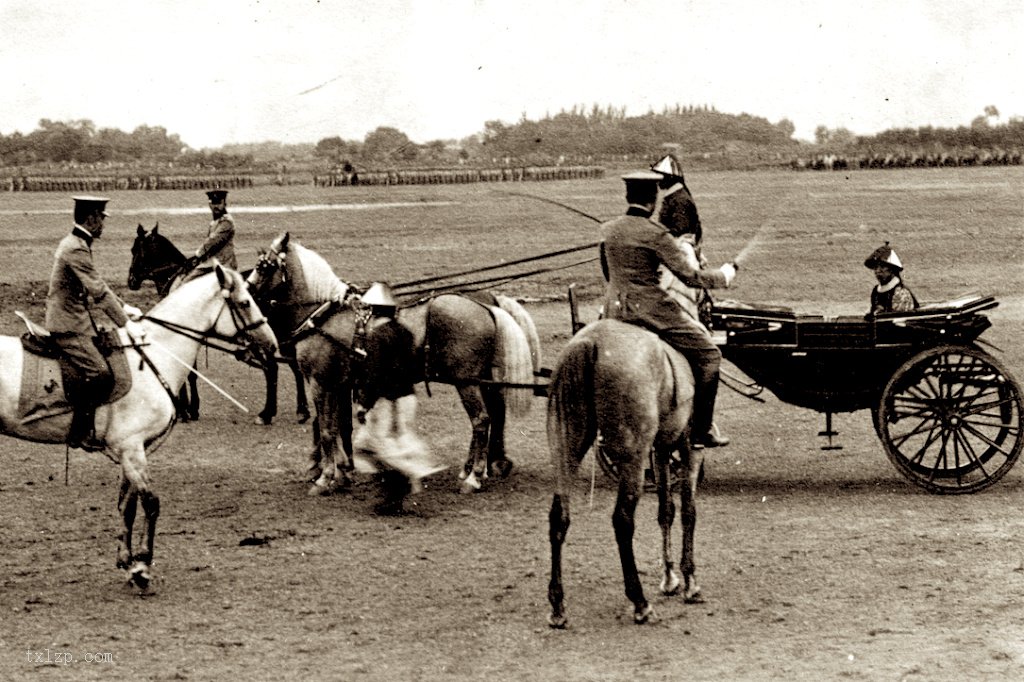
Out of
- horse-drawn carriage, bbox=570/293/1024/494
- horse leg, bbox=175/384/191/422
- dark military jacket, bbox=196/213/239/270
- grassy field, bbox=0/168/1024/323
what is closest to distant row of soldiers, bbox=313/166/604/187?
grassy field, bbox=0/168/1024/323

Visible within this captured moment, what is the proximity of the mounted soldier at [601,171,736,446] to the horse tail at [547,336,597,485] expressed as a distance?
0.64m

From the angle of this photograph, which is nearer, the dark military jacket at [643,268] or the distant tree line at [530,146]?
the dark military jacket at [643,268]

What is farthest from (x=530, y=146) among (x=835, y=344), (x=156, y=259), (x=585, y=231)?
(x=835, y=344)

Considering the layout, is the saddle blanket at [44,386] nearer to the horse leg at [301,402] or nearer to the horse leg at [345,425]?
the horse leg at [345,425]

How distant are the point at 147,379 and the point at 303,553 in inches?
65.7

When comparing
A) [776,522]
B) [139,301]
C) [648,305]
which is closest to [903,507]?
[776,522]

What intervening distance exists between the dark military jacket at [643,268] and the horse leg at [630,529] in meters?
1.03

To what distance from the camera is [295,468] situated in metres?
12.3

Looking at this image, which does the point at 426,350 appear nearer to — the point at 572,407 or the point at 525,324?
the point at 525,324

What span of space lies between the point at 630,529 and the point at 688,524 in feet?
2.39

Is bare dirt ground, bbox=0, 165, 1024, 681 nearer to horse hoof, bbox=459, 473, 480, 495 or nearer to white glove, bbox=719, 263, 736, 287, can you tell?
horse hoof, bbox=459, 473, 480, 495

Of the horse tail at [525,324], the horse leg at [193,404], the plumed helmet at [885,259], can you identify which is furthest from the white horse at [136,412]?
the plumed helmet at [885,259]

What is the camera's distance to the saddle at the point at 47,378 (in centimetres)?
869

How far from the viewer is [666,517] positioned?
8.48m
